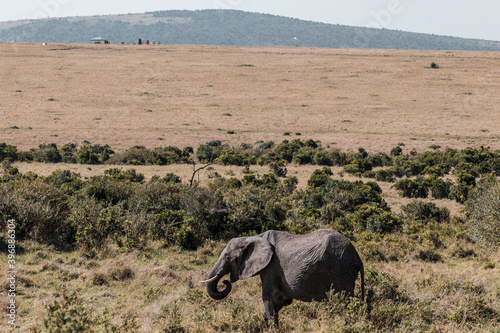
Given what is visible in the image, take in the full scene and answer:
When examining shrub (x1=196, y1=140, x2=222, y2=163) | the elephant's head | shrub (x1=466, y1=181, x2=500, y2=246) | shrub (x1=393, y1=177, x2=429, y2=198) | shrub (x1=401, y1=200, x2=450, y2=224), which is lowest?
shrub (x1=196, y1=140, x2=222, y2=163)

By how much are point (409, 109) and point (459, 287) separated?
60.2 metres

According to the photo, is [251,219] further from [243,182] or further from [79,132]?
[79,132]

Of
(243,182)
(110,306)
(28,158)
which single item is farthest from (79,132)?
(110,306)

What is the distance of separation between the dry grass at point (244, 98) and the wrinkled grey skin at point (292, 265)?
3694cm

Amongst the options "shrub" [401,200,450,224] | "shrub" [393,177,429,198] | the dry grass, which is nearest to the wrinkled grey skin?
"shrub" [401,200,450,224]

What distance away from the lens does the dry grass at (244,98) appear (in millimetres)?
49406

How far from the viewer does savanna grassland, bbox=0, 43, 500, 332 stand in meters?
8.41

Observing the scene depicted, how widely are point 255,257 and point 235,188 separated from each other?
17.1 meters

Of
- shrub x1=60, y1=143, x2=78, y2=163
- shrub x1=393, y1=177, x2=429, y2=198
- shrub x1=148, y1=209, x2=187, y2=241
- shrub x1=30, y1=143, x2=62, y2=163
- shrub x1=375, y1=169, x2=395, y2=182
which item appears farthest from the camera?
shrub x1=30, y1=143, x2=62, y2=163

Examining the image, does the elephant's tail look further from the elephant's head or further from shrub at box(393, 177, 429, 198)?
shrub at box(393, 177, 429, 198)

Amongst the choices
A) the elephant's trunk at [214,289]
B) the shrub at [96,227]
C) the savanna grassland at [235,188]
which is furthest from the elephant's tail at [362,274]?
the shrub at [96,227]

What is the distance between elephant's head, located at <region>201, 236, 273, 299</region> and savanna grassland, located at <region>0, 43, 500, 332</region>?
715mm

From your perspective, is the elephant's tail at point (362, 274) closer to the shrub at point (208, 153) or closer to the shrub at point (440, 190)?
the shrub at point (440, 190)

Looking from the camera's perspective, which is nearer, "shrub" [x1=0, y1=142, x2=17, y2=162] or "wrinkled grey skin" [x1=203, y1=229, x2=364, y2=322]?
"wrinkled grey skin" [x1=203, y1=229, x2=364, y2=322]
